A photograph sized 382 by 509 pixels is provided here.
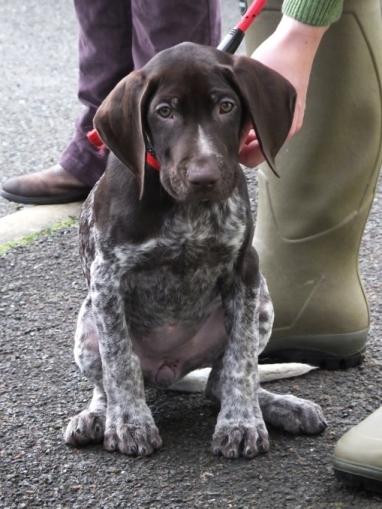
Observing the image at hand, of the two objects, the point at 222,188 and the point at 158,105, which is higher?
the point at 158,105

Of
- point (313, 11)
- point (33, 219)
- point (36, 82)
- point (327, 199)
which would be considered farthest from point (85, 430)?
point (36, 82)

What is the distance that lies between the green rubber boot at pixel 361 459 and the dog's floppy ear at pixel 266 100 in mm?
856

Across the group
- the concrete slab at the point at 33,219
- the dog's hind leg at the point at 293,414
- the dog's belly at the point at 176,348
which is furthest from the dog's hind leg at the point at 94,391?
the concrete slab at the point at 33,219

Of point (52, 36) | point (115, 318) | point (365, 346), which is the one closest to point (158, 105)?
point (115, 318)

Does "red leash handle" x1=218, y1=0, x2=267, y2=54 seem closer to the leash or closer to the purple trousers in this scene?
the leash

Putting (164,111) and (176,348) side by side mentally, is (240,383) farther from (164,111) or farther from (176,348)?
(164,111)

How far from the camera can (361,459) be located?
2.97m

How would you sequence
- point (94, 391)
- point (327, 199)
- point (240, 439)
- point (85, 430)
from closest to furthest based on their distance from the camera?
point (240, 439)
point (85, 430)
point (94, 391)
point (327, 199)

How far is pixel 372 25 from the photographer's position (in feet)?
12.2

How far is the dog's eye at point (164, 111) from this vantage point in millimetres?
2945

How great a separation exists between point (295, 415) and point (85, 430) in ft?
2.31

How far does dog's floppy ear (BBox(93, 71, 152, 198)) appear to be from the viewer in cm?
297

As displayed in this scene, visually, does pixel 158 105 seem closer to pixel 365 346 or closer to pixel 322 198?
pixel 322 198

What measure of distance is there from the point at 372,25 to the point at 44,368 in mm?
1822
